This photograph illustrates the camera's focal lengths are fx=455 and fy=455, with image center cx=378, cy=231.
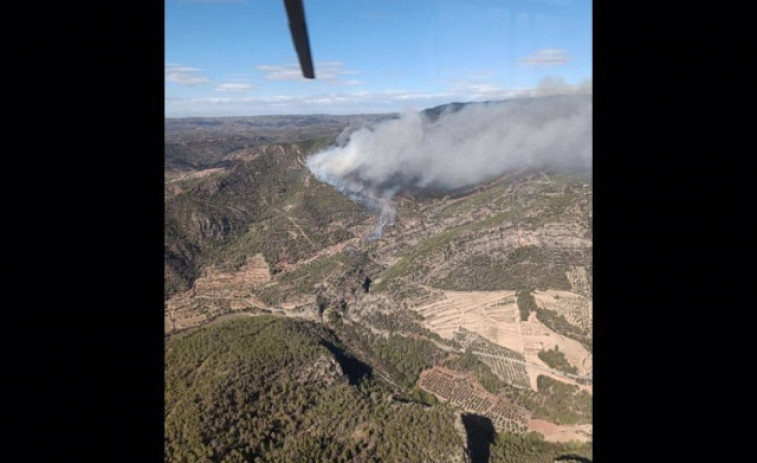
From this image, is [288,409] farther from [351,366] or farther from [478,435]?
[478,435]

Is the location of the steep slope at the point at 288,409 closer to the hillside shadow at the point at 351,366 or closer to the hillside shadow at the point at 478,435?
the hillside shadow at the point at 351,366

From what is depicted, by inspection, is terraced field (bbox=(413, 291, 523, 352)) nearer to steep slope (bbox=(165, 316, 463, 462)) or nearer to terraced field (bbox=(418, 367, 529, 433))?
terraced field (bbox=(418, 367, 529, 433))

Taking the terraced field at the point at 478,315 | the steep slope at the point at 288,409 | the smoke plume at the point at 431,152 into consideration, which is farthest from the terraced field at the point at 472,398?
the smoke plume at the point at 431,152

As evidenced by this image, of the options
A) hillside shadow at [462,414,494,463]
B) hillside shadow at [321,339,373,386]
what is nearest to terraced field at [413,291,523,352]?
hillside shadow at [321,339,373,386]
